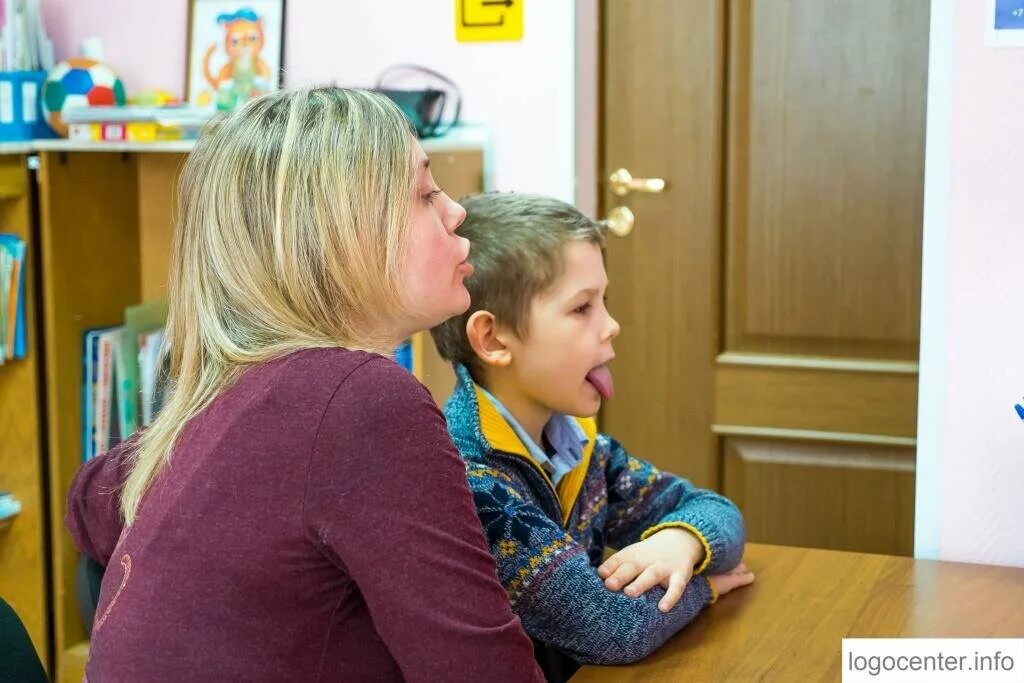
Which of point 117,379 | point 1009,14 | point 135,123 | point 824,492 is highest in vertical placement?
point 1009,14

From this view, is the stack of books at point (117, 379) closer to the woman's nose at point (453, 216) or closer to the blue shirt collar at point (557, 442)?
the blue shirt collar at point (557, 442)

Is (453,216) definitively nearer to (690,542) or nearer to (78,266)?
(690,542)

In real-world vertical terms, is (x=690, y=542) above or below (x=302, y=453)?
below

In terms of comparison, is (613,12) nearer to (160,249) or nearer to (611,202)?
(611,202)

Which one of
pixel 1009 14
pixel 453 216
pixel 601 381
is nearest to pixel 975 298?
pixel 1009 14

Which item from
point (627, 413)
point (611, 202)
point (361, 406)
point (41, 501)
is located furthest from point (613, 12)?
point (361, 406)

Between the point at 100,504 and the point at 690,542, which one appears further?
the point at 690,542

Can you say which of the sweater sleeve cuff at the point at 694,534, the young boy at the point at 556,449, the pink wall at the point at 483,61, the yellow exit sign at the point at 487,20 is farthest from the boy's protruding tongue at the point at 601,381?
the yellow exit sign at the point at 487,20

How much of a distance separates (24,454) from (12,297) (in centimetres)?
31

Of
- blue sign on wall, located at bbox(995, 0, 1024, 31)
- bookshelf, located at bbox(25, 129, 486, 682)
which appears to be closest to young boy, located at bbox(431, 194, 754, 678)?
blue sign on wall, located at bbox(995, 0, 1024, 31)

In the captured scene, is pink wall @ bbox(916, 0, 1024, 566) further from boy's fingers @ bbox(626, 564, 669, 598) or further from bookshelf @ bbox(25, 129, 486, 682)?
bookshelf @ bbox(25, 129, 486, 682)

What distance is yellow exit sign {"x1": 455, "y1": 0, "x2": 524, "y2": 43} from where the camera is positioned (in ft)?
8.51

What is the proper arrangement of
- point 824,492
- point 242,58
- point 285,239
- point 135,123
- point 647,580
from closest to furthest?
1. point 285,239
2. point 647,580
3. point 135,123
4. point 824,492
5. point 242,58

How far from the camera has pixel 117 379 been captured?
277 cm
